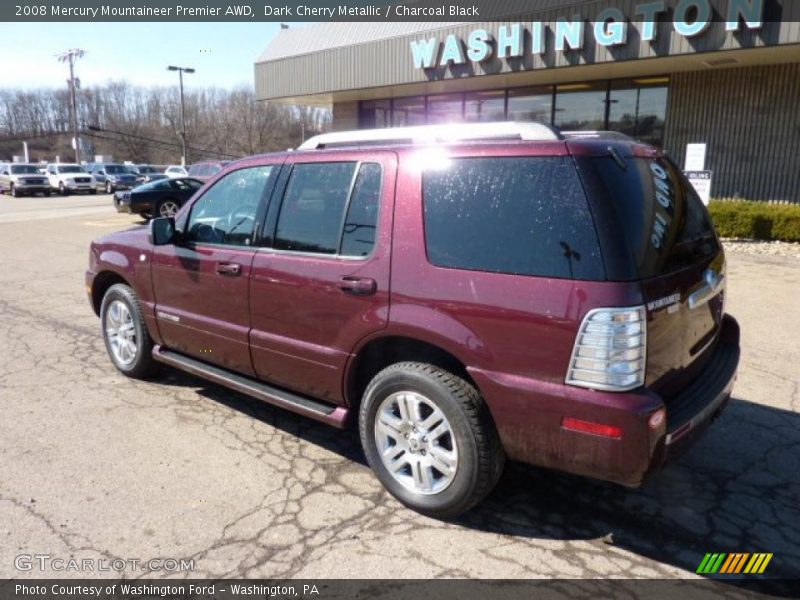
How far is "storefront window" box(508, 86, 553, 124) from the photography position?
16625mm

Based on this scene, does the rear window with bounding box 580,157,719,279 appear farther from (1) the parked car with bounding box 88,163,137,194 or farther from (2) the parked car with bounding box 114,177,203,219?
(1) the parked car with bounding box 88,163,137,194

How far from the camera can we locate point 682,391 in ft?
9.48

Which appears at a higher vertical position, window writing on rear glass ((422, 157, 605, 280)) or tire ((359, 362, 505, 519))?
window writing on rear glass ((422, 157, 605, 280))

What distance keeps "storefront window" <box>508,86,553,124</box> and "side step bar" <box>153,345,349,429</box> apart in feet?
46.8

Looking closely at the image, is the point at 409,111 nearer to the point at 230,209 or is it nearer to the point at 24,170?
the point at 230,209

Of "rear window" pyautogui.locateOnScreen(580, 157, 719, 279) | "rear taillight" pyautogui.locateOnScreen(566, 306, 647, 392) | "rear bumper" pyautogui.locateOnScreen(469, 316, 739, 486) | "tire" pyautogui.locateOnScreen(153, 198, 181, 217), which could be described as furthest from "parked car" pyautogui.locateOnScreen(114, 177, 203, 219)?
"rear taillight" pyautogui.locateOnScreen(566, 306, 647, 392)

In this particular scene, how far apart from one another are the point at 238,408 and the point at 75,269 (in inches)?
283

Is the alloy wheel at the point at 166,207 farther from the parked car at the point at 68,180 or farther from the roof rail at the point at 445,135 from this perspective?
the parked car at the point at 68,180

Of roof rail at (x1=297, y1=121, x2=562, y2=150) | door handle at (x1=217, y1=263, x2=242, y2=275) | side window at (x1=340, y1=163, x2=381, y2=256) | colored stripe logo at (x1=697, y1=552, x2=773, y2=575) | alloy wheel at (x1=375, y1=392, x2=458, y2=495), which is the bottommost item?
colored stripe logo at (x1=697, y1=552, x2=773, y2=575)

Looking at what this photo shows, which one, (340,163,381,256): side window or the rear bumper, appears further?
(340,163,381,256): side window

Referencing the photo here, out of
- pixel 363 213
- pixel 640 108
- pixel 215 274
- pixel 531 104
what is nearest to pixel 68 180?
pixel 531 104

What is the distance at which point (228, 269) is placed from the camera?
379 cm

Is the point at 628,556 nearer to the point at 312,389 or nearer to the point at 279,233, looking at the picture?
the point at 312,389

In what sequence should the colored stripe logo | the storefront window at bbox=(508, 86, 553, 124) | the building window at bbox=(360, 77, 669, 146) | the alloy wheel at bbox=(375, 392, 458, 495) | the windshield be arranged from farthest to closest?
the windshield < the storefront window at bbox=(508, 86, 553, 124) < the building window at bbox=(360, 77, 669, 146) < the alloy wheel at bbox=(375, 392, 458, 495) < the colored stripe logo
